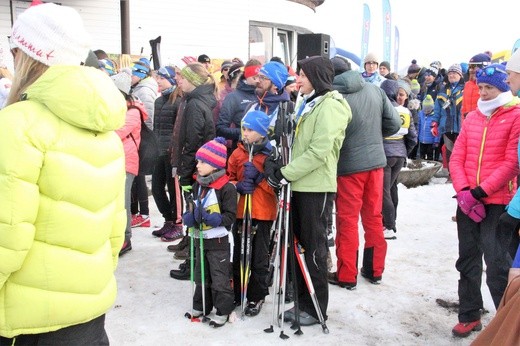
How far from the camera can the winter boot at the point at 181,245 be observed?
5703mm

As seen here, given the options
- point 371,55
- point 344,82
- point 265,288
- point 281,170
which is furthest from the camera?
point 371,55

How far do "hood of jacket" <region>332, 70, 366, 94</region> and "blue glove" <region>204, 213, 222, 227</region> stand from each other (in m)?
1.76

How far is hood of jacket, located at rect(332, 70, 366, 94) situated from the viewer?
4730 mm

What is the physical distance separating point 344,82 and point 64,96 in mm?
3280

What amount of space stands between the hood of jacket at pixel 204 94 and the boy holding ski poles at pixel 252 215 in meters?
0.96

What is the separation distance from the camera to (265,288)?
14.4 feet

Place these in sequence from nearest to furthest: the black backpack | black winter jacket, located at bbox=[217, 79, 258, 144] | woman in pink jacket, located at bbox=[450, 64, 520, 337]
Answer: woman in pink jacket, located at bbox=[450, 64, 520, 337]
black winter jacket, located at bbox=[217, 79, 258, 144]
the black backpack

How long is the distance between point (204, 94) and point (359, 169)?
174cm

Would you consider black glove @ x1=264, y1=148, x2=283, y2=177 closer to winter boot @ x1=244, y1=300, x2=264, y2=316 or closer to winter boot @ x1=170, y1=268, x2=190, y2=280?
winter boot @ x1=244, y1=300, x2=264, y2=316

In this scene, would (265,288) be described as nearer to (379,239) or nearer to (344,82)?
(379,239)

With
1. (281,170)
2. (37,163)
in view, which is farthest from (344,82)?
(37,163)

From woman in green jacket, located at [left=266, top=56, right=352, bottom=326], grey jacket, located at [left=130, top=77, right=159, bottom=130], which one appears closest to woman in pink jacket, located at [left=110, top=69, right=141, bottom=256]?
grey jacket, located at [left=130, top=77, right=159, bottom=130]

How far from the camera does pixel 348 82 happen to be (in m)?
4.73

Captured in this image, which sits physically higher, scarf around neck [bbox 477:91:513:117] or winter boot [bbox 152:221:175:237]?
scarf around neck [bbox 477:91:513:117]
